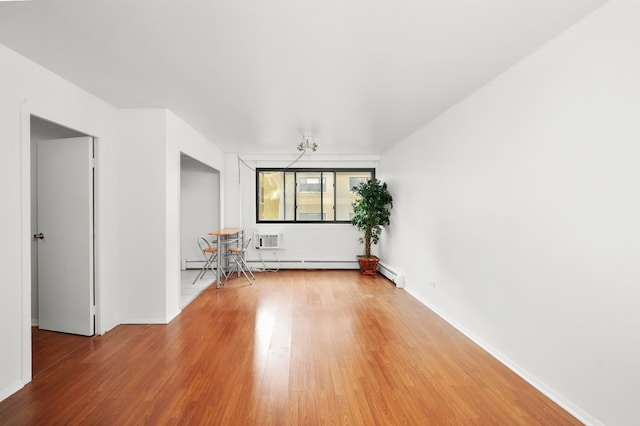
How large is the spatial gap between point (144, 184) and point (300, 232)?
3534 mm

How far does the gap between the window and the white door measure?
3.66 m

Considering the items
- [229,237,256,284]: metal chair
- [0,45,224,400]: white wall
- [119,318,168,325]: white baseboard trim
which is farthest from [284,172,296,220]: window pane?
[119,318,168,325]: white baseboard trim

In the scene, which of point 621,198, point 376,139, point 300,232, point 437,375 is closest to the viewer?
point 621,198

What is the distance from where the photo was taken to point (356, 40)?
205 cm

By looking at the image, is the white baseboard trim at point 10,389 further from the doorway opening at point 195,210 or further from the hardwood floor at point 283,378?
the doorway opening at point 195,210

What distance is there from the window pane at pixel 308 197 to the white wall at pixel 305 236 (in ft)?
0.82

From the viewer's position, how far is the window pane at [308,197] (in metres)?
6.61

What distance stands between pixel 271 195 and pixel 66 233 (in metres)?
3.93

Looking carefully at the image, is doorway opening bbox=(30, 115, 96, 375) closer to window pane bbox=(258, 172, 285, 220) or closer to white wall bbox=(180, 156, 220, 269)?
white wall bbox=(180, 156, 220, 269)

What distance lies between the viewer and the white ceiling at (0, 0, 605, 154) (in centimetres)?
173

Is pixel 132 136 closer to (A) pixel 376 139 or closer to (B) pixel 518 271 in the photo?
(A) pixel 376 139

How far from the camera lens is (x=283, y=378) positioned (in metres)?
2.31

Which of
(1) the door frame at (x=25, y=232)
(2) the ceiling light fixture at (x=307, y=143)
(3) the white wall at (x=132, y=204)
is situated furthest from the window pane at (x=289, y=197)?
(1) the door frame at (x=25, y=232)

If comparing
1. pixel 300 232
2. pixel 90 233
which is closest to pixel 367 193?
pixel 300 232
